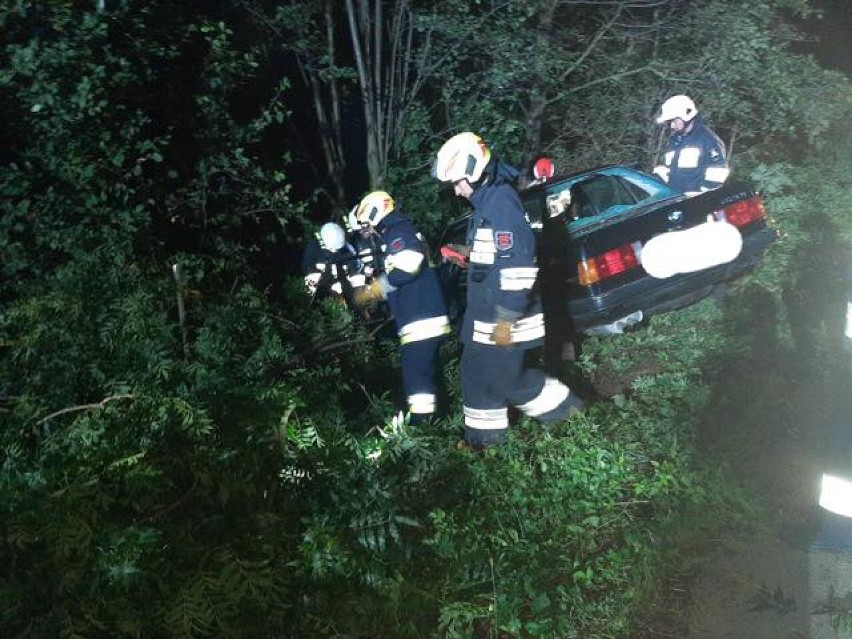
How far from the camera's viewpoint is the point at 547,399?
15.3ft

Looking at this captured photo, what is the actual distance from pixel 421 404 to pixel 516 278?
111cm

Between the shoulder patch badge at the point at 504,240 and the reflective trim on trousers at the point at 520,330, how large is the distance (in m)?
0.45

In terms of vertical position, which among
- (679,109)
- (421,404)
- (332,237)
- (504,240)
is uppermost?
(504,240)

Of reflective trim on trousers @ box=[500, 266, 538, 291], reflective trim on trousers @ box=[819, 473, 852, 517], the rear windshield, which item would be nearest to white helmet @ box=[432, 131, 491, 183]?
reflective trim on trousers @ box=[500, 266, 538, 291]

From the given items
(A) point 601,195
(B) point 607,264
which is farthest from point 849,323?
(A) point 601,195

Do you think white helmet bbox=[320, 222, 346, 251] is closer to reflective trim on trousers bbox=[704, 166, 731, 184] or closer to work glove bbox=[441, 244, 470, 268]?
work glove bbox=[441, 244, 470, 268]

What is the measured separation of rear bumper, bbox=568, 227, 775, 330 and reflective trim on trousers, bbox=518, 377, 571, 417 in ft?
3.16

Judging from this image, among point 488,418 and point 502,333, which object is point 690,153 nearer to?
point 502,333

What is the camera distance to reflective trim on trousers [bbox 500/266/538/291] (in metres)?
4.22

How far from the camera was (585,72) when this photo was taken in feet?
28.1

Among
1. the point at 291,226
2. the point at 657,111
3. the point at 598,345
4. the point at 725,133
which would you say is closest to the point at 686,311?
the point at 598,345

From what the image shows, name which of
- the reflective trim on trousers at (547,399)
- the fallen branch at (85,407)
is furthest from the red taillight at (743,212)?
the fallen branch at (85,407)

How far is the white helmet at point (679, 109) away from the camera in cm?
674

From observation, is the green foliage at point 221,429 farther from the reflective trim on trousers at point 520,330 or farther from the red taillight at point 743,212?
the red taillight at point 743,212
